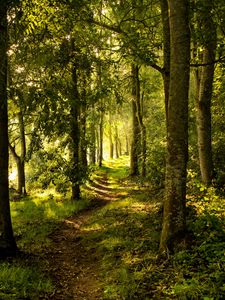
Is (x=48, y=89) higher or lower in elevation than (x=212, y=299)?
higher

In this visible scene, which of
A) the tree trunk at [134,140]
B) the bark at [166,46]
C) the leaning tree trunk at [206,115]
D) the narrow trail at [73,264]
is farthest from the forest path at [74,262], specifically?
the tree trunk at [134,140]

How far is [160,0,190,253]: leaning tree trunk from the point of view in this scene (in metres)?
7.17

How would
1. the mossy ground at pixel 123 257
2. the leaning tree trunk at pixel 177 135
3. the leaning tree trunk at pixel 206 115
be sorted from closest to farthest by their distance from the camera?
the mossy ground at pixel 123 257
the leaning tree trunk at pixel 177 135
the leaning tree trunk at pixel 206 115

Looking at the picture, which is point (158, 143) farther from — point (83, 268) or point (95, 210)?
point (83, 268)

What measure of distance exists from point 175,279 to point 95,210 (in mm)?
8514

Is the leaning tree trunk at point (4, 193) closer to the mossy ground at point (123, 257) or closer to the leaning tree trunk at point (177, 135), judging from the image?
the mossy ground at point (123, 257)

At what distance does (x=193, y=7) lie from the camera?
27.3ft

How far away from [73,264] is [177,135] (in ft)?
14.0

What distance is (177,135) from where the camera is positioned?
7.21 meters

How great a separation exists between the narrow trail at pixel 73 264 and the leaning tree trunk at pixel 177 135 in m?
1.82

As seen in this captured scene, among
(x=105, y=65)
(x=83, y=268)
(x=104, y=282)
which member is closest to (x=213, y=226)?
(x=104, y=282)

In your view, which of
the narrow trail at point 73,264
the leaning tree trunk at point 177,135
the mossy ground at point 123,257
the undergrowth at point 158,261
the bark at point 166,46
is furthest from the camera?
the bark at point 166,46

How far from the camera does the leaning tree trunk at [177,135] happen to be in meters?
7.17

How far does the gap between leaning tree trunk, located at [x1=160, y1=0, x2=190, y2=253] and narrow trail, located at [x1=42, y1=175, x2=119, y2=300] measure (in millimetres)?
1821
